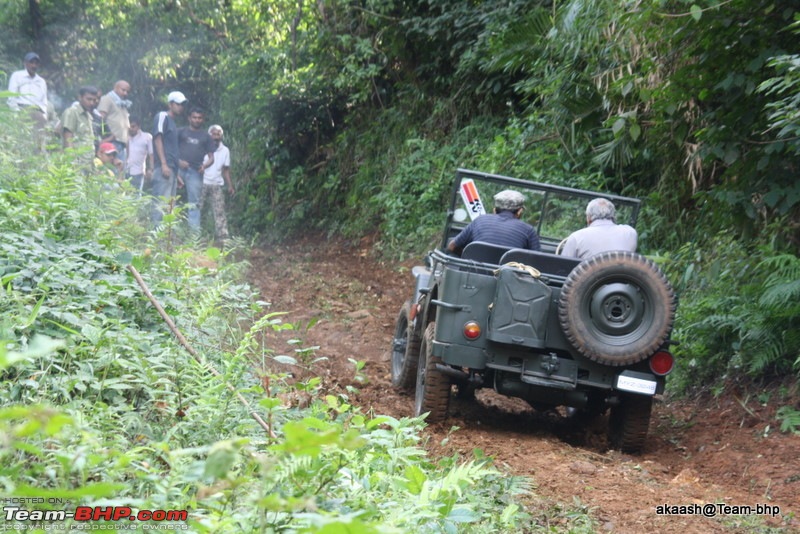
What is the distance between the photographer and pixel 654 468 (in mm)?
5633

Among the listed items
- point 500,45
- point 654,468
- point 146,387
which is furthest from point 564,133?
point 146,387

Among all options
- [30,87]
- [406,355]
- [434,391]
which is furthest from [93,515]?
[30,87]

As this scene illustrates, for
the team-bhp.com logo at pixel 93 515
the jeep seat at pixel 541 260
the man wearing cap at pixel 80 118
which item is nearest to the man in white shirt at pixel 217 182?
the man wearing cap at pixel 80 118

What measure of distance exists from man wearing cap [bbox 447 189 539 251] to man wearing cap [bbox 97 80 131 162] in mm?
7319

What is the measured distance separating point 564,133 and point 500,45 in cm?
144

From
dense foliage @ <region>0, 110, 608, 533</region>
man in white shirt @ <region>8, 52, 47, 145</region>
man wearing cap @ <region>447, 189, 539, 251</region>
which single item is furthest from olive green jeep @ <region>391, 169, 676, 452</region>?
man in white shirt @ <region>8, 52, 47, 145</region>

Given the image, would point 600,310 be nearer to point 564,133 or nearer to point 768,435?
point 768,435

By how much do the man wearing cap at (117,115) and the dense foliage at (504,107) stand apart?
13.5 feet

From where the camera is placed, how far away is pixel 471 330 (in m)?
5.98

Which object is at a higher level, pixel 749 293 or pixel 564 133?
pixel 564 133

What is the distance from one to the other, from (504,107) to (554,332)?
911 centimetres

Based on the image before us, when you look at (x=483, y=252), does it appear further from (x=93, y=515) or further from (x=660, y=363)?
(x=93, y=515)

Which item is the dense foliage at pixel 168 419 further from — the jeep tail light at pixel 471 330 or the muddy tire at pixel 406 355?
the jeep tail light at pixel 471 330

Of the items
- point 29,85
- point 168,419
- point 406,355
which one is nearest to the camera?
point 168,419
